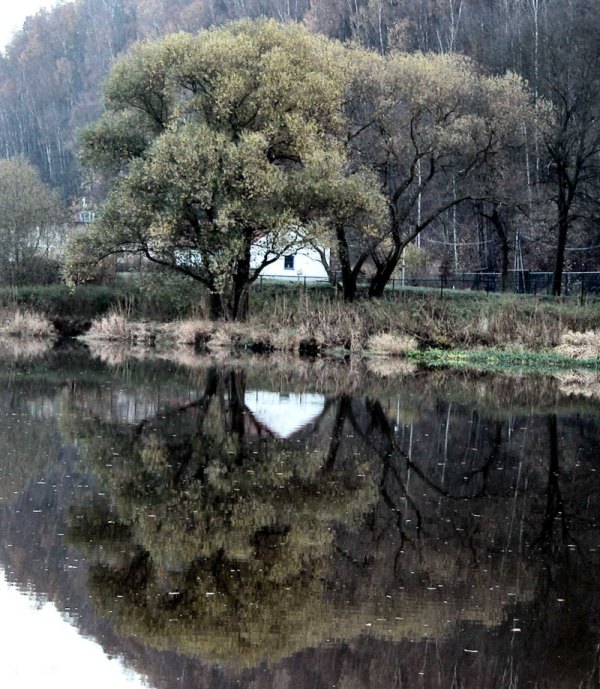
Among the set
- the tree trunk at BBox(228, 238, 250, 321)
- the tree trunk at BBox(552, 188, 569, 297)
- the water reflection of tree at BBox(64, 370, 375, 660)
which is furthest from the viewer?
Answer: the tree trunk at BBox(552, 188, 569, 297)

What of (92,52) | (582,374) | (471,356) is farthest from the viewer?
(92,52)

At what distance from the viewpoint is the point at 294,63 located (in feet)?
121

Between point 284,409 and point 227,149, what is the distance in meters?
16.4

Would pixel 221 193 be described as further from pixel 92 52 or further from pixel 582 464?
pixel 92 52

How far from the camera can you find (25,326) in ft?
142

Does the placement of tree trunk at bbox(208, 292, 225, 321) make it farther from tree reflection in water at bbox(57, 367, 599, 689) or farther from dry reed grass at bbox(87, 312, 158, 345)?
tree reflection in water at bbox(57, 367, 599, 689)

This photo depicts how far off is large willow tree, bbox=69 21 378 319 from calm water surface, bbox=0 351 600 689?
16586 millimetres

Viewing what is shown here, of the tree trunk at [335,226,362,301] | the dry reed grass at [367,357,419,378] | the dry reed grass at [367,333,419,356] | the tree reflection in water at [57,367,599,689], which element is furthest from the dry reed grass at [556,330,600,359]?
the tree reflection in water at [57,367,599,689]

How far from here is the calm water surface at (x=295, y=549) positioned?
7.68 m

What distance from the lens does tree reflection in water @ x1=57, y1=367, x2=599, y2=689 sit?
8039 mm

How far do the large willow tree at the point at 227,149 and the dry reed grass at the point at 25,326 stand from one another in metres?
6.10

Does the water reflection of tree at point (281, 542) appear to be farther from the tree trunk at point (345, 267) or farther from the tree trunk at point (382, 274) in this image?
the tree trunk at point (382, 274)

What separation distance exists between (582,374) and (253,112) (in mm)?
14473

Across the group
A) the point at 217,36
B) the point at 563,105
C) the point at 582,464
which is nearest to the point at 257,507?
the point at 582,464
